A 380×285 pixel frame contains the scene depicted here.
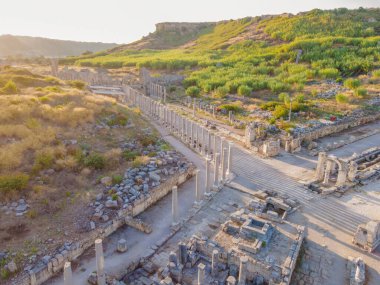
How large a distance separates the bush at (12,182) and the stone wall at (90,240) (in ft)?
16.9

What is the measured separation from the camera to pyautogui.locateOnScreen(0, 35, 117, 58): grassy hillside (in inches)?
4983

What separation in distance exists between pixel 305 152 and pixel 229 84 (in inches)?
845

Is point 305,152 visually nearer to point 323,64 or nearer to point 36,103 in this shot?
point 36,103

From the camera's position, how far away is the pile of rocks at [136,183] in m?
16.7

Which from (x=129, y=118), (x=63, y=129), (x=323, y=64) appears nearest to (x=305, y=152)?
(x=129, y=118)

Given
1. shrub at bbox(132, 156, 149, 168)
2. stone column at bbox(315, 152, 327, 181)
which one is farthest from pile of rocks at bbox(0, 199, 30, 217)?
stone column at bbox(315, 152, 327, 181)

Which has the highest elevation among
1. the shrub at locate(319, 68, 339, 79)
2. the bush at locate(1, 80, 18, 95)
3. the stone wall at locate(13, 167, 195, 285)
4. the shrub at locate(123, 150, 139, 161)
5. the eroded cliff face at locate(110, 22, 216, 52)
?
the eroded cliff face at locate(110, 22, 216, 52)

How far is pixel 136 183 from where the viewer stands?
19.0 meters

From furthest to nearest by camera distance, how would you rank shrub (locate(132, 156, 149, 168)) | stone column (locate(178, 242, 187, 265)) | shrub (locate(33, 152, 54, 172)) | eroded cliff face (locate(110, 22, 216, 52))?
eroded cliff face (locate(110, 22, 216, 52)) → shrub (locate(132, 156, 149, 168)) → shrub (locate(33, 152, 54, 172)) → stone column (locate(178, 242, 187, 265))

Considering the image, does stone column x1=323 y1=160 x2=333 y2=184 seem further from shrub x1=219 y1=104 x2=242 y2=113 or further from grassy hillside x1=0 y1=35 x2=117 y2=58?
grassy hillside x1=0 y1=35 x2=117 y2=58

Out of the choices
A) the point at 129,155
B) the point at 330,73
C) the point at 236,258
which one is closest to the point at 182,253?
the point at 236,258

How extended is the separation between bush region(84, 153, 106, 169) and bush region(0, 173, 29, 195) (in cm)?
371

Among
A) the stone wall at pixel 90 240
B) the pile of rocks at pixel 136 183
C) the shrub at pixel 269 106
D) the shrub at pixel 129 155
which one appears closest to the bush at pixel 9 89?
the shrub at pixel 129 155

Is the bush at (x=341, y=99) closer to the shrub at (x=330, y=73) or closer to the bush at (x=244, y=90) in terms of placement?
the shrub at (x=330, y=73)
